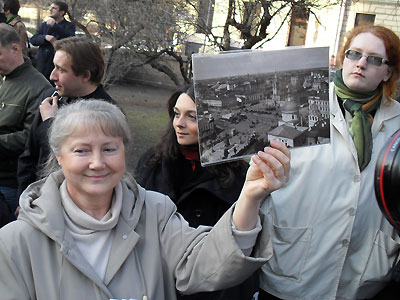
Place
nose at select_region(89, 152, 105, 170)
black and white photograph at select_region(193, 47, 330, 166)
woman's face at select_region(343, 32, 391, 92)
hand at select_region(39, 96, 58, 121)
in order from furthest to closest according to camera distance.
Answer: hand at select_region(39, 96, 58, 121) → woman's face at select_region(343, 32, 391, 92) → nose at select_region(89, 152, 105, 170) → black and white photograph at select_region(193, 47, 330, 166)

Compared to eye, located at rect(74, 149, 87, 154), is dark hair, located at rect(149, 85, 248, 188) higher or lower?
lower

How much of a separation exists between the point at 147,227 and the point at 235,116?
1.91ft

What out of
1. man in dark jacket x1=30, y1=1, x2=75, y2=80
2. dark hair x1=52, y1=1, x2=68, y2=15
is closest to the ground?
man in dark jacket x1=30, y1=1, x2=75, y2=80

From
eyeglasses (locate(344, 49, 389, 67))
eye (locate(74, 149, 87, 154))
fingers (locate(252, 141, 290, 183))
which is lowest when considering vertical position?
eye (locate(74, 149, 87, 154))

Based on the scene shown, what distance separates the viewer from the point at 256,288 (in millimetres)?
2906

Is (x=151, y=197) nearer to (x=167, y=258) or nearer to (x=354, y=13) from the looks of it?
(x=167, y=258)

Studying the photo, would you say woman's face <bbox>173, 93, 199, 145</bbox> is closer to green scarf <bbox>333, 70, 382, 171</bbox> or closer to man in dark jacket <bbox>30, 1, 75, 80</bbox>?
green scarf <bbox>333, 70, 382, 171</bbox>

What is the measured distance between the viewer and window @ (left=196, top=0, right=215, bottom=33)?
22.2ft

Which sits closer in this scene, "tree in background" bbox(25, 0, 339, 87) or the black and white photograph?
the black and white photograph

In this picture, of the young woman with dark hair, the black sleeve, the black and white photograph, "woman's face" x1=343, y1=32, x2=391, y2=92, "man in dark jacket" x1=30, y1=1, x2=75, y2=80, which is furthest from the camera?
"man in dark jacket" x1=30, y1=1, x2=75, y2=80

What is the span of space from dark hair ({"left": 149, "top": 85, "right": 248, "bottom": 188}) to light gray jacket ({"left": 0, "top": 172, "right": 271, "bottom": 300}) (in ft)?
2.41

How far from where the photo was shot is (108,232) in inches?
77.7

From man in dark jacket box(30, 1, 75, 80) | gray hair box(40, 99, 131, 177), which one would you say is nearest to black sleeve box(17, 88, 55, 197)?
gray hair box(40, 99, 131, 177)

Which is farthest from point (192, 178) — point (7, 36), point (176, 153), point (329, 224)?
point (7, 36)
